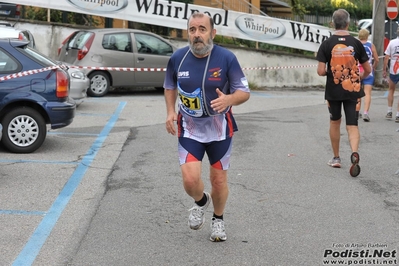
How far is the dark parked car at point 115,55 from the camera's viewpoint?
56.7 ft

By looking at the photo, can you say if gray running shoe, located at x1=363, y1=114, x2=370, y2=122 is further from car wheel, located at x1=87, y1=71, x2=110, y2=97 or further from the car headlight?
car wheel, located at x1=87, y1=71, x2=110, y2=97

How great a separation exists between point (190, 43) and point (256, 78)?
15.9 metres

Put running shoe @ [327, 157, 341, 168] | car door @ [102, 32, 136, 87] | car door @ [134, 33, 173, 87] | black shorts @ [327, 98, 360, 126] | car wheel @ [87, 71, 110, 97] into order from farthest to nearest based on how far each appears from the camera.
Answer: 1. car door @ [134, 33, 173, 87]
2. car door @ [102, 32, 136, 87]
3. car wheel @ [87, 71, 110, 97]
4. running shoe @ [327, 157, 341, 168]
5. black shorts @ [327, 98, 360, 126]

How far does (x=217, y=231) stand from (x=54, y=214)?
178 cm

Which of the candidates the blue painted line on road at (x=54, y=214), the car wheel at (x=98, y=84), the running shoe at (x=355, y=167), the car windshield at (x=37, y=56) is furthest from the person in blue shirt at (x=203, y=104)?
the car wheel at (x=98, y=84)

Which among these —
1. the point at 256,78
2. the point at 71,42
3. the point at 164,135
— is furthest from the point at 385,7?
the point at 164,135

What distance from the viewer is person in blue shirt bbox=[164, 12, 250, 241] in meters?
5.71

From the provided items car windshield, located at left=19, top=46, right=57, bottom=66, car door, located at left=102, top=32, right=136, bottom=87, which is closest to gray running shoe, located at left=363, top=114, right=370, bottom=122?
car door, located at left=102, top=32, right=136, bottom=87

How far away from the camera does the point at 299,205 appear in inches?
291

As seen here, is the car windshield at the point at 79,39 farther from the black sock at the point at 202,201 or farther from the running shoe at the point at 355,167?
the black sock at the point at 202,201

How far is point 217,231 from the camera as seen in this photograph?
6051 mm

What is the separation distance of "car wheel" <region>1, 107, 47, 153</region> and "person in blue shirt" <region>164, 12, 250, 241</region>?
449cm

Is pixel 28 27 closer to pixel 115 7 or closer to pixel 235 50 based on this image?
pixel 115 7

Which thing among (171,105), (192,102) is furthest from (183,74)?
(171,105)
